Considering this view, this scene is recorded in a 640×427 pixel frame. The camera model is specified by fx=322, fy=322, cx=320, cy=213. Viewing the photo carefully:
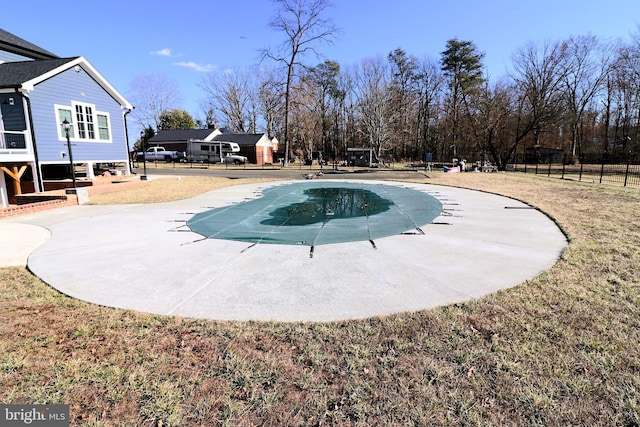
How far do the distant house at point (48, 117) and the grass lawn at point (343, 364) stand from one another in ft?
36.9

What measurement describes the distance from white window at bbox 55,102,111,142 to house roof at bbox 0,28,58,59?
4402 mm

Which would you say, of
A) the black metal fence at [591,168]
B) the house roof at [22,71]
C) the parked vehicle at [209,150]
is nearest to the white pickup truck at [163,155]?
the parked vehicle at [209,150]

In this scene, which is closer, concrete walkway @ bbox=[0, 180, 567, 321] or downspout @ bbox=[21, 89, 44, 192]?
concrete walkway @ bbox=[0, 180, 567, 321]

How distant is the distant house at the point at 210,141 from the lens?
123 feet

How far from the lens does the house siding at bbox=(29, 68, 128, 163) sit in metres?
12.1

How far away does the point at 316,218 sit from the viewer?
8125mm

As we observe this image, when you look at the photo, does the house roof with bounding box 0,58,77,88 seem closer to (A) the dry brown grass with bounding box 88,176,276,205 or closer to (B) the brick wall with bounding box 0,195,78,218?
(A) the dry brown grass with bounding box 88,176,276,205

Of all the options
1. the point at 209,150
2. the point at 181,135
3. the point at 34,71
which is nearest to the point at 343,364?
the point at 34,71

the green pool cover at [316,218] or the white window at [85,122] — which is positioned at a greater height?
the white window at [85,122]

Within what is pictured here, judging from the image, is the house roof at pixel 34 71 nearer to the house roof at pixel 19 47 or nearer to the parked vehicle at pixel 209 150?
the house roof at pixel 19 47

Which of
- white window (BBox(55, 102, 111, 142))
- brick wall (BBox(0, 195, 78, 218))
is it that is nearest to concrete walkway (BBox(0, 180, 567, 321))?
brick wall (BBox(0, 195, 78, 218))

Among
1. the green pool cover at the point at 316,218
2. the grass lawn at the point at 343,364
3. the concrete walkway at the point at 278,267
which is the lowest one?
the grass lawn at the point at 343,364

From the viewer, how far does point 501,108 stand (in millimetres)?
31000

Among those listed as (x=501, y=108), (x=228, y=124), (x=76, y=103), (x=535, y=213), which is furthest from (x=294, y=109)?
(x=535, y=213)
